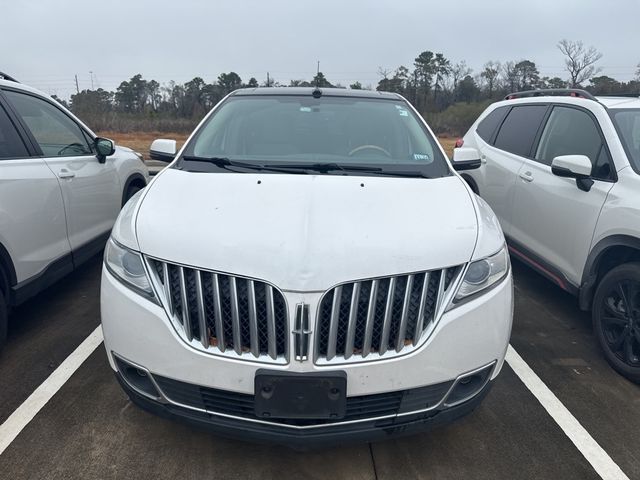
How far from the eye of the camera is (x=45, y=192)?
11.8 feet

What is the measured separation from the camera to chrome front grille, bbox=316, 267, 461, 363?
2.03 meters

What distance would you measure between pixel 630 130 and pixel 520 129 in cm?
140

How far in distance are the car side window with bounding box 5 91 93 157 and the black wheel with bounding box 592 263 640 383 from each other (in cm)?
422

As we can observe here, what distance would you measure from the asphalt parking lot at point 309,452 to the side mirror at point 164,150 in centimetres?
141

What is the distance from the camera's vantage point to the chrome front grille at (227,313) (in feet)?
6.64

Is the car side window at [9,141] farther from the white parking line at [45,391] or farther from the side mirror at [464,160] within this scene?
the side mirror at [464,160]

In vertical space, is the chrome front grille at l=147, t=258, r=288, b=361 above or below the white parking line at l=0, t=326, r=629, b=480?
above

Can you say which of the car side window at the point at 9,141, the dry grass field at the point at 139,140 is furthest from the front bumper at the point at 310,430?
the dry grass field at the point at 139,140

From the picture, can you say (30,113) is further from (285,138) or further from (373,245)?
(373,245)

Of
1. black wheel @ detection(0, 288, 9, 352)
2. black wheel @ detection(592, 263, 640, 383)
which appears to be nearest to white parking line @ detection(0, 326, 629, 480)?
black wheel @ detection(0, 288, 9, 352)

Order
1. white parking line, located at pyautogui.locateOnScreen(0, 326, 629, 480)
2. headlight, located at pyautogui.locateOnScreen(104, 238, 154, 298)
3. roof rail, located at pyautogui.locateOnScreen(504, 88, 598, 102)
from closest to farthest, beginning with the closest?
headlight, located at pyautogui.locateOnScreen(104, 238, 154, 298) < white parking line, located at pyautogui.locateOnScreen(0, 326, 629, 480) < roof rail, located at pyautogui.locateOnScreen(504, 88, 598, 102)

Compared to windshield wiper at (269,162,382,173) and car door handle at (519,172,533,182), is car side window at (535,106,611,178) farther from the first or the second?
windshield wiper at (269,162,382,173)

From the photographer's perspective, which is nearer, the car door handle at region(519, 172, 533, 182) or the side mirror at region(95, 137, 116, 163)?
the car door handle at region(519, 172, 533, 182)

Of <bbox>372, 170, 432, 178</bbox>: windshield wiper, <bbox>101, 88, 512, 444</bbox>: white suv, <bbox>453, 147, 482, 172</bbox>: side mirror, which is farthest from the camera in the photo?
<bbox>453, 147, 482, 172</bbox>: side mirror
